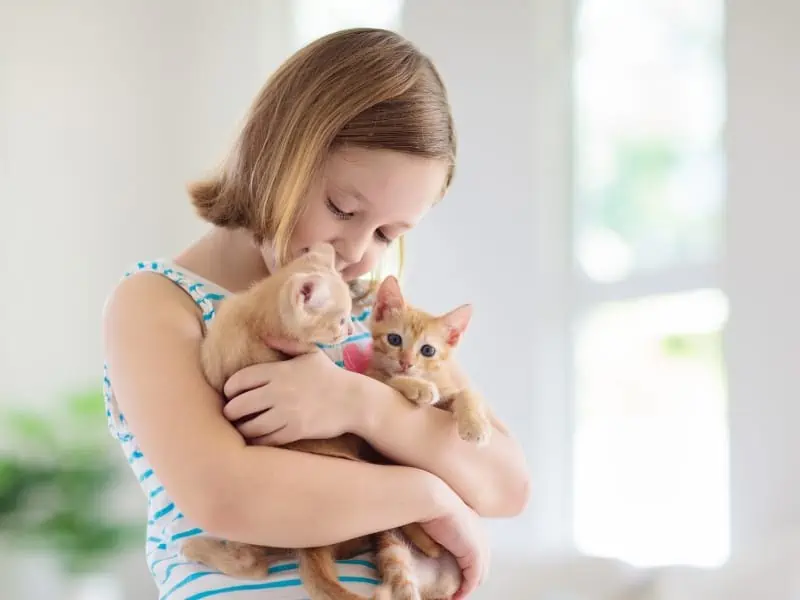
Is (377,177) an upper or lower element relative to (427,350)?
upper

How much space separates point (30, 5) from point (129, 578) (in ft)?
5.87

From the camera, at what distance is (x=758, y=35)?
6.88ft

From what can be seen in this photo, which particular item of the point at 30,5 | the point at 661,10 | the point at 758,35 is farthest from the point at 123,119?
the point at 758,35

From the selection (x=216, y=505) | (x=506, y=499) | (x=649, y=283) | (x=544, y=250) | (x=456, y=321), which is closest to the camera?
(x=216, y=505)

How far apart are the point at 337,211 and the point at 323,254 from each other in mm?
115

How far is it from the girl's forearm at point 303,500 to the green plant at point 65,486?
5.73 feet

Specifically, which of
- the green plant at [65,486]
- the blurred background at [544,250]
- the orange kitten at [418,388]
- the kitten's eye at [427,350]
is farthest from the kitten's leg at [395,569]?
the green plant at [65,486]

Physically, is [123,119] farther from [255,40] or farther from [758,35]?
[758,35]

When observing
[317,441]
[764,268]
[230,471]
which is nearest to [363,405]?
[317,441]

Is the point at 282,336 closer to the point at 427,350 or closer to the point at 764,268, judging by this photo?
the point at 427,350

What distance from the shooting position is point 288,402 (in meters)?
1.08

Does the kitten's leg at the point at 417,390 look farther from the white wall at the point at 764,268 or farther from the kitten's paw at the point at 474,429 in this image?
the white wall at the point at 764,268

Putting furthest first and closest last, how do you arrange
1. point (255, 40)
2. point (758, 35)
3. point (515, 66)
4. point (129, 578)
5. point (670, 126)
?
point (255, 40)
point (129, 578)
point (515, 66)
point (670, 126)
point (758, 35)

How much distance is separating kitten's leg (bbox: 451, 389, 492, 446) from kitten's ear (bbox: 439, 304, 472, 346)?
18 cm
